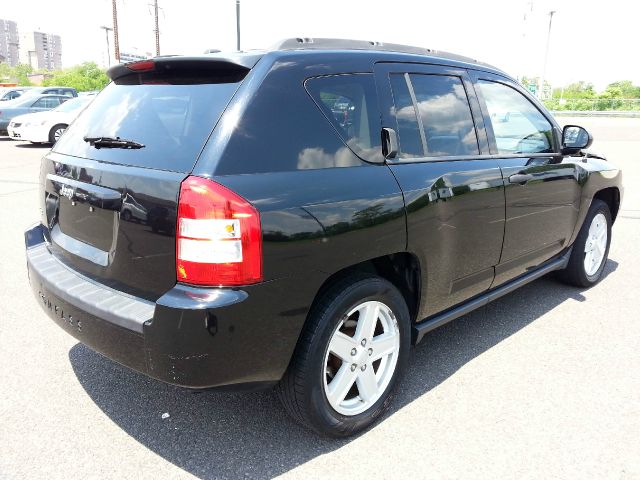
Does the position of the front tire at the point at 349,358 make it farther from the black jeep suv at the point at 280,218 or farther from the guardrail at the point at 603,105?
the guardrail at the point at 603,105

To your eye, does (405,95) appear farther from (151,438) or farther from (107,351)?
(151,438)

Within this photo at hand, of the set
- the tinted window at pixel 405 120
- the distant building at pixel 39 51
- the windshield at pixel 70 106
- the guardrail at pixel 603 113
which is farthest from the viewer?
the distant building at pixel 39 51

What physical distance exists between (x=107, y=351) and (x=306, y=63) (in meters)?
1.55

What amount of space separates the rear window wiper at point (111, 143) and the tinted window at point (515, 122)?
220 cm

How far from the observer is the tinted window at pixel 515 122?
140 inches

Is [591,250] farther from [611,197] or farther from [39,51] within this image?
[39,51]

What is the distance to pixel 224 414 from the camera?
2.83m

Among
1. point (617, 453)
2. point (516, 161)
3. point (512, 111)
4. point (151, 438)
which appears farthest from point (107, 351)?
point (512, 111)

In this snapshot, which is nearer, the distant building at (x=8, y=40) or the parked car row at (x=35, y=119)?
the parked car row at (x=35, y=119)

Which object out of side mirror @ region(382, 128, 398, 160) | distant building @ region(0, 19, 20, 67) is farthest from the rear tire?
distant building @ region(0, 19, 20, 67)

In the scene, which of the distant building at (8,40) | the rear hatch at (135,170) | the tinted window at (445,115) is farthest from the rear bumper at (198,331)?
the distant building at (8,40)

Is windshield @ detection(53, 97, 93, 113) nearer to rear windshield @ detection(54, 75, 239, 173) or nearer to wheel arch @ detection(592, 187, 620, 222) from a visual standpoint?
rear windshield @ detection(54, 75, 239, 173)

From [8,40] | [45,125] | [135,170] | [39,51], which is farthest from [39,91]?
[8,40]

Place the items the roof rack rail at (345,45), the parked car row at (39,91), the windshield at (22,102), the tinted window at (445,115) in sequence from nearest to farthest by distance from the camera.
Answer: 1. the roof rack rail at (345,45)
2. the tinted window at (445,115)
3. the windshield at (22,102)
4. the parked car row at (39,91)
